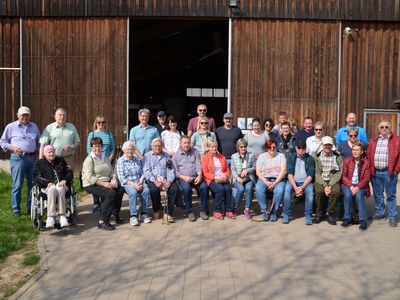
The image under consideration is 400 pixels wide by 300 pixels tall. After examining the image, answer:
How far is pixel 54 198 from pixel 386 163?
518 centimetres

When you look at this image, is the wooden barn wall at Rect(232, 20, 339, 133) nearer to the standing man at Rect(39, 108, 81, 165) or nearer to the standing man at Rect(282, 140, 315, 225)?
the standing man at Rect(282, 140, 315, 225)

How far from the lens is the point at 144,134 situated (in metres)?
9.05

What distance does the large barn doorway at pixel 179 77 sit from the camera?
2103 centimetres

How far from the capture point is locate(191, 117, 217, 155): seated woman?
9.11m

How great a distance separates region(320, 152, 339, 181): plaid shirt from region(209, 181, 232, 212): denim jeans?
61.3 inches

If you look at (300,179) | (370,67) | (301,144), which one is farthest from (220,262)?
(370,67)

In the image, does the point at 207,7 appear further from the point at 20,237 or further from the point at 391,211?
the point at 20,237

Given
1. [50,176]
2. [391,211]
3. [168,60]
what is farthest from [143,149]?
[168,60]

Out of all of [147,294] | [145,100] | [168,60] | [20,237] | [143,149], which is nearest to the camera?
[147,294]

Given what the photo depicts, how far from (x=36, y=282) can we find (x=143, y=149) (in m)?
3.95

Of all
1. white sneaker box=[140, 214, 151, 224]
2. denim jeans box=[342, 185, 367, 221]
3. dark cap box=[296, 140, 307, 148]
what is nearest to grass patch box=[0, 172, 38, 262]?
white sneaker box=[140, 214, 151, 224]

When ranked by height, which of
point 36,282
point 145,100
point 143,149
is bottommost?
point 36,282

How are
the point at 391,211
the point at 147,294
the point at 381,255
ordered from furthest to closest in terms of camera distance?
A: 1. the point at 391,211
2. the point at 381,255
3. the point at 147,294

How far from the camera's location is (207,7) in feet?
42.9
